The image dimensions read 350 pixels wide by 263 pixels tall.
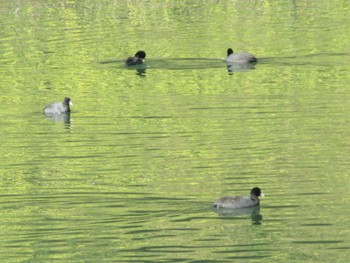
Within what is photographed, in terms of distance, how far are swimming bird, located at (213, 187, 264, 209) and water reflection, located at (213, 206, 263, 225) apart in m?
0.06

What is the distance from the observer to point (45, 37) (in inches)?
1458

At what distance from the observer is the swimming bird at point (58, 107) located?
1056 inches

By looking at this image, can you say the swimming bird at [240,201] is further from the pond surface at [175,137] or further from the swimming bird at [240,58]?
the swimming bird at [240,58]

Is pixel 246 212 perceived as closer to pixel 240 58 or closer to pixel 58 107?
pixel 58 107

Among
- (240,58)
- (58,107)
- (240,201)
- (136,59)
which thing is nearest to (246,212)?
(240,201)

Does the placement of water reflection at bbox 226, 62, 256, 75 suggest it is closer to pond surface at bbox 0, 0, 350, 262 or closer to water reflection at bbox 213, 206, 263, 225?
pond surface at bbox 0, 0, 350, 262

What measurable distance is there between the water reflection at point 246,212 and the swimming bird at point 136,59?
501 inches

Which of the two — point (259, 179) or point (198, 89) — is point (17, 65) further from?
point (259, 179)

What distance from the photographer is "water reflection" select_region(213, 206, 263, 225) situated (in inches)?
750

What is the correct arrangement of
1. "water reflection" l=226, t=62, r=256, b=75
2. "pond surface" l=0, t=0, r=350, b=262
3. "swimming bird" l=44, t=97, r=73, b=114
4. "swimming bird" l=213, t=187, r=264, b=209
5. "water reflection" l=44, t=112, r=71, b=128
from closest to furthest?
1. "pond surface" l=0, t=0, r=350, b=262
2. "swimming bird" l=213, t=187, r=264, b=209
3. "water reflection" l=44, t=112, r=71, b=128
4. "swimming bird" l=44, t=97, r=73, b=114
5. "water reflection" l=226, t=62, r=256, b=75

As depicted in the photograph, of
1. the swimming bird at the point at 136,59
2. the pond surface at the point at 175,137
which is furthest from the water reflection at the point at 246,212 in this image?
the swimming bird at the point at 136,59

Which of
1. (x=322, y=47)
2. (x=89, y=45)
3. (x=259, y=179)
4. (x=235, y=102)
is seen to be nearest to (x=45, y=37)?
(x=89, y=45)

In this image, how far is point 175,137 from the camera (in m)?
24.2

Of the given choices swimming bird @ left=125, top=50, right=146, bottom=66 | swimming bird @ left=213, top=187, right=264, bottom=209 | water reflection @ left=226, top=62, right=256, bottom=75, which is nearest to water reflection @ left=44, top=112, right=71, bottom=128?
swimming bird @ left=125, top=50, right=146, bottom=66
